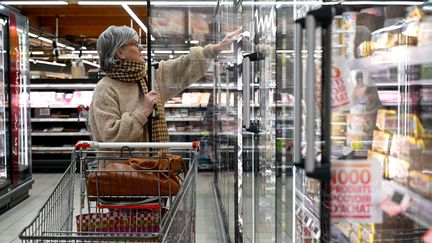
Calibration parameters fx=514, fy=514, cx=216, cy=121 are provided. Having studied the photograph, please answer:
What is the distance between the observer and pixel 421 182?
167 centimetres

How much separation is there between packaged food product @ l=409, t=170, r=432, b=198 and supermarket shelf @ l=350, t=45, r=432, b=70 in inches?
14.7

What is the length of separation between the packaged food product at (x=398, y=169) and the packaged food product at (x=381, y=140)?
109 mm

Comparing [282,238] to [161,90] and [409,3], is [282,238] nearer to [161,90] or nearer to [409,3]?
[409,3]

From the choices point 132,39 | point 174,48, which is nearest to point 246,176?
point 132,39

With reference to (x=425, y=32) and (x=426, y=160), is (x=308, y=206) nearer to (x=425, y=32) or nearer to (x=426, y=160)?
(x=426, y=160)

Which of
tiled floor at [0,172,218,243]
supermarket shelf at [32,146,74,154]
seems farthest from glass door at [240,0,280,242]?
supermarket shelf at [32,146,74,154]

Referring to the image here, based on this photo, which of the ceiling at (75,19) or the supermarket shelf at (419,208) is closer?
the supermarket shelf at (419,208)

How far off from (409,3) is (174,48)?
4.52 metres

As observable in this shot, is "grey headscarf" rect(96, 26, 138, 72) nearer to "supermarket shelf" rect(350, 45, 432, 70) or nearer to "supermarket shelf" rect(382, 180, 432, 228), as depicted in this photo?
"supermarket shelf" rect(350, 45, 432, 70)

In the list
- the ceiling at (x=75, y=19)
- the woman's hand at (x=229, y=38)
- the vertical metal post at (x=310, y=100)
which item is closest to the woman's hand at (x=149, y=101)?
the woman's hand at (x=229, y=38)

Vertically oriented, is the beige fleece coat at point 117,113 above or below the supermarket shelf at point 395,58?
below

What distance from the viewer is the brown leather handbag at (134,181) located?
247 centimetres

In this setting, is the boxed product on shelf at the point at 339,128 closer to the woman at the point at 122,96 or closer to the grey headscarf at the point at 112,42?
the woman at the point at 122,96

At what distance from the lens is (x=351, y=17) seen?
167 centimetres
